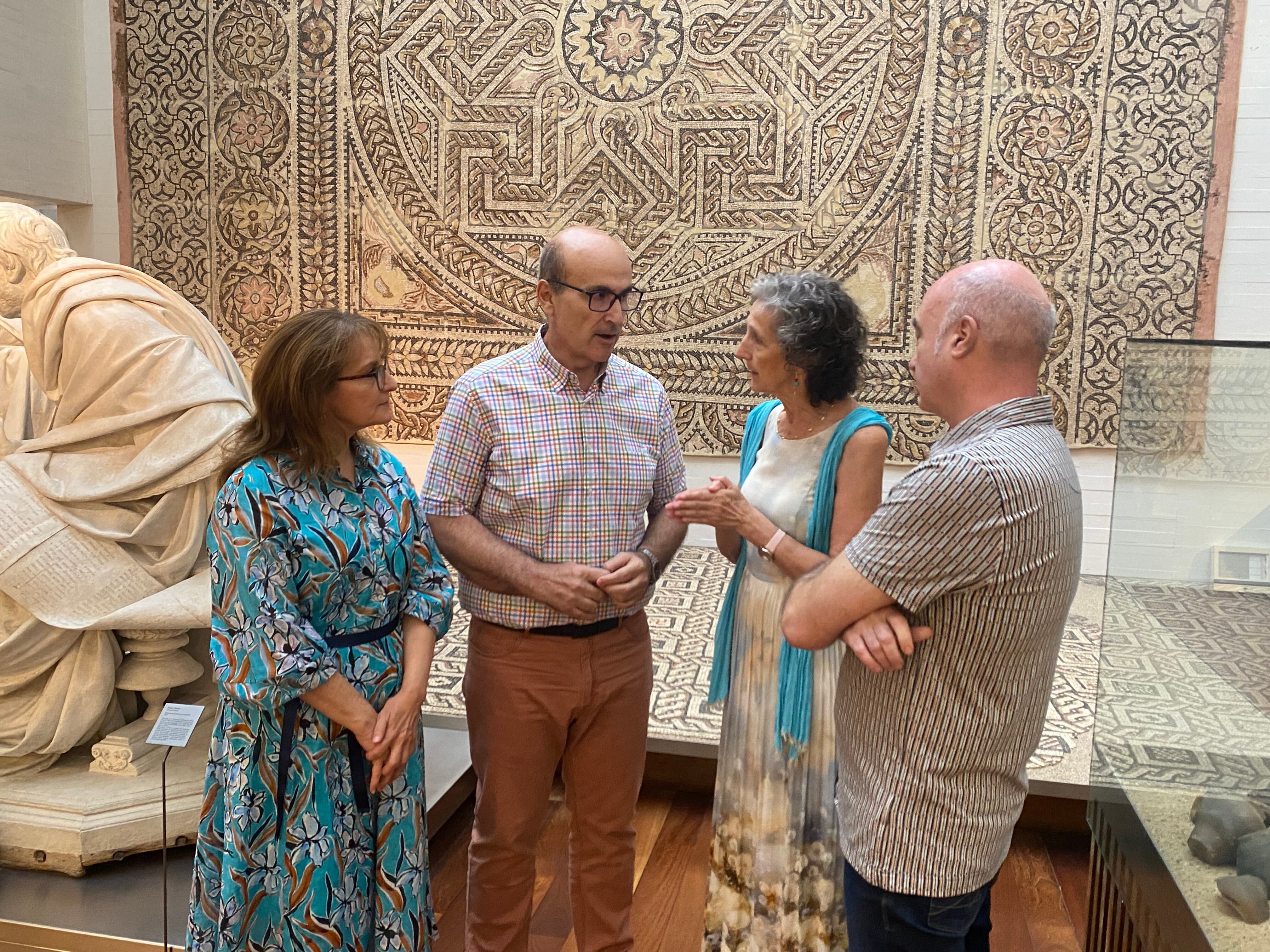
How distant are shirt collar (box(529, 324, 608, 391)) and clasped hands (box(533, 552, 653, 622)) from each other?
1.39 ft

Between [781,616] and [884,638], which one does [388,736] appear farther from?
[884,638]

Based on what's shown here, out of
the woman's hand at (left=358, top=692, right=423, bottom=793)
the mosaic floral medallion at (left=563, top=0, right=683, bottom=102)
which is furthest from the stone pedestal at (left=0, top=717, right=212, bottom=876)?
the mosaic floral medallion at (left=563, top=0, right=683, bottom=102)

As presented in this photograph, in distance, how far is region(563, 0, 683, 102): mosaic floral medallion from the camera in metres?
5.87

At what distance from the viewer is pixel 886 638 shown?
60.7 inches

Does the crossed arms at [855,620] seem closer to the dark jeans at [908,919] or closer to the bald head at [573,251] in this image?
the dark jeans at [908,919]

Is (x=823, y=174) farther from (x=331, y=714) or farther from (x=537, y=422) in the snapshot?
(x=331, y=714)

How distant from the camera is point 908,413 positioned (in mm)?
5887

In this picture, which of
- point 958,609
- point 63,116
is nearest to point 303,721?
point 958,609

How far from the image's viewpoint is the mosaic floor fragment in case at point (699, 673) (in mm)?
3748

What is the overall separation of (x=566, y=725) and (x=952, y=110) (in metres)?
4.57

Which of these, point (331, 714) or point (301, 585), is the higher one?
point (301, 585)

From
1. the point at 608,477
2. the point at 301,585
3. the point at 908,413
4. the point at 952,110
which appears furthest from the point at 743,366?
the point at 301,585

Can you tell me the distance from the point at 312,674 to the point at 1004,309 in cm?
141

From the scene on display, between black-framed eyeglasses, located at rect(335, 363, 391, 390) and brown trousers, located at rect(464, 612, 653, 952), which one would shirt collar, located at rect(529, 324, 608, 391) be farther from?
brown trousers, located at rect(464, 612, 653, 952)
